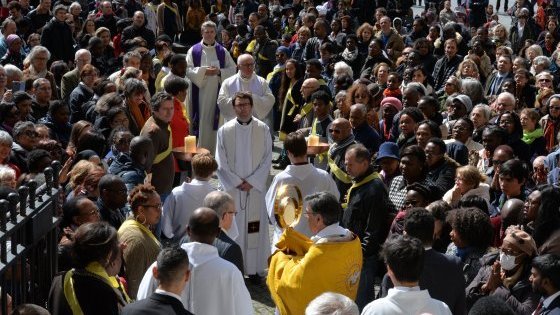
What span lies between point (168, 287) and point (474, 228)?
253cm

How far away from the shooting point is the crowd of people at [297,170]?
650cm

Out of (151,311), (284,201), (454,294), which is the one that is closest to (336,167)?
(284,201)

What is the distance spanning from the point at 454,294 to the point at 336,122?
3.94m

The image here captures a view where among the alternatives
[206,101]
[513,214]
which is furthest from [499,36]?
[513,214]

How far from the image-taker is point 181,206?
9.05 metres

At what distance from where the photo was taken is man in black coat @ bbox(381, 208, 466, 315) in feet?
22.0

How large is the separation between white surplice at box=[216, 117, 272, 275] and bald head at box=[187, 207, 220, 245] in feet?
12.4

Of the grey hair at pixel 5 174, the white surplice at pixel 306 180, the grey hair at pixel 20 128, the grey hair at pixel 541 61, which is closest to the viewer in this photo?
the grey hair at pixel 5 174

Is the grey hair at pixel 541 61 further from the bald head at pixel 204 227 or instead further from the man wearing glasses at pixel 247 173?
the bald head at pixel 204 227

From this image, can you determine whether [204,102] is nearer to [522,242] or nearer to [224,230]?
[224,230]

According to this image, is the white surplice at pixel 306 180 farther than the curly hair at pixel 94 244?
Yes

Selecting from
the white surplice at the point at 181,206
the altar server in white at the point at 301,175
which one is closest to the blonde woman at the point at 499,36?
the altar server in white at the point at 301,175

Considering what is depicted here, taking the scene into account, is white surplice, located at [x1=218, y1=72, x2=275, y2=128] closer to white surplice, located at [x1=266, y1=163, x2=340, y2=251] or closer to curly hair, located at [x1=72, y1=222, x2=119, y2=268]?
white surplice, located at [x1=266, y1=163, x2=340, y2=251]

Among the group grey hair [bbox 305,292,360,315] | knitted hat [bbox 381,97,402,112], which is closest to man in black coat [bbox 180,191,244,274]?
grey hair [bbox 305,292,360,315]
